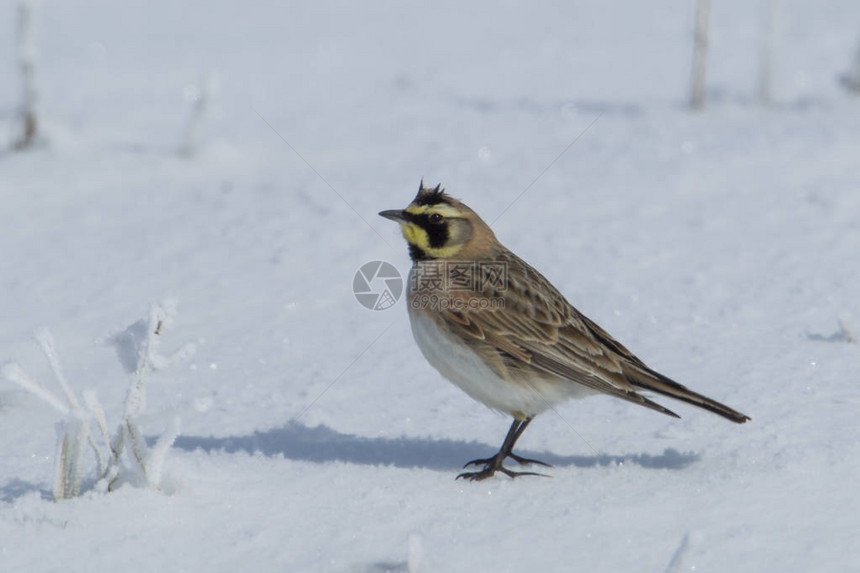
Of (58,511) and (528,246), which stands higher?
(58,511)

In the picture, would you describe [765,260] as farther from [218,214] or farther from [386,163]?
[218,214]

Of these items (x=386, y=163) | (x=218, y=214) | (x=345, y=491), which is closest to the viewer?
(x=345, y=491)

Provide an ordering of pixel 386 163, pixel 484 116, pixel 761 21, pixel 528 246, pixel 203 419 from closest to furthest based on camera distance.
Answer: pixel 203 419
pixel 528 246
pixel 386 163
pixel 484 116
pixel 761 21

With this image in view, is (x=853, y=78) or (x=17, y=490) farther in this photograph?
(x=853, y=78)

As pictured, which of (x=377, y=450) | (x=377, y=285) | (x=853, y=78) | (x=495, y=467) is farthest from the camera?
(x=853, y=78)

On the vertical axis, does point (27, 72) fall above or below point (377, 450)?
above

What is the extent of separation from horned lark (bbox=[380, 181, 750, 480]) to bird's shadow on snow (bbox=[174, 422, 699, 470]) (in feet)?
0.44

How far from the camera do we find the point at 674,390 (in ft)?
12.8

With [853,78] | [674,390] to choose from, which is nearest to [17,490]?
[674,390]

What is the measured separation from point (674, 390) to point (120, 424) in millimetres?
1856

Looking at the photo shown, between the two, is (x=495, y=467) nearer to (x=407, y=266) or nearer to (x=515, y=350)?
(x=515, y=350)

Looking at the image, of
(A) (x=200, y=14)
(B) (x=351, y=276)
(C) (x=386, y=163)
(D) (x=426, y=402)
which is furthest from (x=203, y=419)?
(A) (x=200, y=14)

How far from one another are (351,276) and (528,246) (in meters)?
1.03

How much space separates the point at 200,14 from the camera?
11.7 metres
